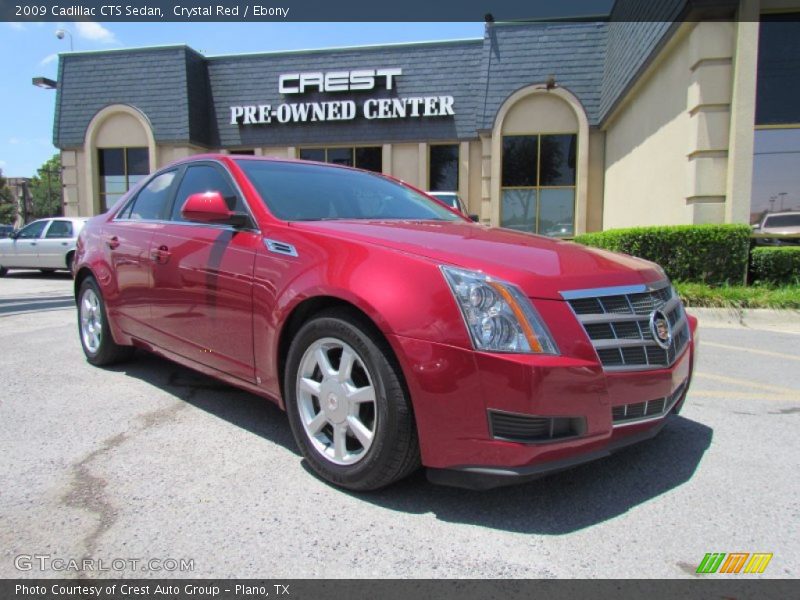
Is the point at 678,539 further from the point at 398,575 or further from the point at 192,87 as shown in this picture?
the point at 192,87

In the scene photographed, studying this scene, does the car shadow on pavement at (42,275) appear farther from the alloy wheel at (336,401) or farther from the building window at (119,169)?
the alloy wheel at (336,401)

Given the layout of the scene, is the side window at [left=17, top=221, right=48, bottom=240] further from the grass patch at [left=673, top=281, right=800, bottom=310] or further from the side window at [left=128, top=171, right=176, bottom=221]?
the grass patch at [left=673, top=281, right=800, bottom=310]

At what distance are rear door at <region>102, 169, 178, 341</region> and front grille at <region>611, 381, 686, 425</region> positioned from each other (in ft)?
9.67

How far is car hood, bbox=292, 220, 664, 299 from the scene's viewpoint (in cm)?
225

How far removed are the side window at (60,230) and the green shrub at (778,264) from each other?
48.9ft

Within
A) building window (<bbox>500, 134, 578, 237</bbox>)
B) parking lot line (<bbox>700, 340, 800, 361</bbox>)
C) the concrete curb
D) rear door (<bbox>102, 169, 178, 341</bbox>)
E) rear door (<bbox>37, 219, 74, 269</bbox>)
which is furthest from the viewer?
building window (<bbox>500, 134, 578, 237</bbox>)

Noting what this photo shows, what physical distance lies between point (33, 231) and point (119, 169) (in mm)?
5456

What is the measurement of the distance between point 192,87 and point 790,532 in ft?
65.0

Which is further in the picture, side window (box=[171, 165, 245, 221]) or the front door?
side window (box=[171, 165, 245, 221])

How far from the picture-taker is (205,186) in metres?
3.58

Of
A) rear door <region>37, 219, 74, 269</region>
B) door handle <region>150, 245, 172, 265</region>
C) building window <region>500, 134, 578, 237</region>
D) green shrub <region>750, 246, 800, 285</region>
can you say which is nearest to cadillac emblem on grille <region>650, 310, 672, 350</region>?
door handle <region>150, 245, 172, 265</region>

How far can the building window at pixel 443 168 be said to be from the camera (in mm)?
17484

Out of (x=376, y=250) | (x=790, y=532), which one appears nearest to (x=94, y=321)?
(x=376, y=250)

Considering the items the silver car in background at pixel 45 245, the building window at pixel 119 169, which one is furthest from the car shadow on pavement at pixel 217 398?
the building window at pixel 119 169
